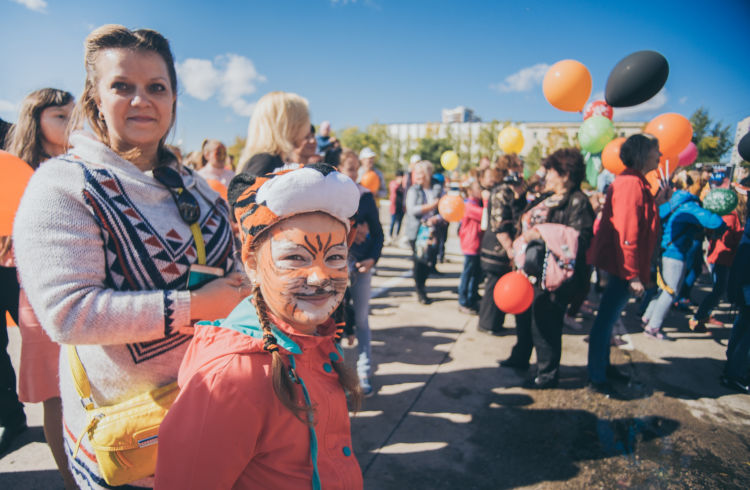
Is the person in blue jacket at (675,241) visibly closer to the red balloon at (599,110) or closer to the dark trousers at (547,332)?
the red balloon at (599,110)

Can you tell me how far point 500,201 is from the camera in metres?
4.21

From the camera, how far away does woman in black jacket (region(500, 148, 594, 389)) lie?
3354 mm

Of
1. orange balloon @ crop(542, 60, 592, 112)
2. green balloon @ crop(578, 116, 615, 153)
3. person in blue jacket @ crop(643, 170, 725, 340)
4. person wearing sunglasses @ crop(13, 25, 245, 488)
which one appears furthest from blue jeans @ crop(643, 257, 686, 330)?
person wearing sunglasses @ crop(13, 25, 245, 488)

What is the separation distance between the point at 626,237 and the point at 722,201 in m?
2.42

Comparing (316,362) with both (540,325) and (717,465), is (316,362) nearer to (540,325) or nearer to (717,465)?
(540,325)

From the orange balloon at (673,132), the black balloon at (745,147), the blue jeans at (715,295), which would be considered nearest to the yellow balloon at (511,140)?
the orange balloon at (673,132)

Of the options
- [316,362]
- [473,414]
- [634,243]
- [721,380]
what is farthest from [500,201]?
[316,362]

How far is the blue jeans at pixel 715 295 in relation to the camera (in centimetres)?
467

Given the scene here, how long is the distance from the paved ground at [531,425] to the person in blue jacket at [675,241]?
419 millimetres

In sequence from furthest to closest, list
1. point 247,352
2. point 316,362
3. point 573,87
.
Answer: point 573,87 → point 316,362 → point 247,352

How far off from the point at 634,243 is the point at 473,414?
1908 mm

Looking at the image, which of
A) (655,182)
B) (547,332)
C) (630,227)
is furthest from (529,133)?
(547,332)

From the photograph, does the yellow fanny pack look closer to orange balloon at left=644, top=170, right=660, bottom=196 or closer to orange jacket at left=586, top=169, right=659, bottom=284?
orange jacket at left=586, top=169, right=659, bottom=284

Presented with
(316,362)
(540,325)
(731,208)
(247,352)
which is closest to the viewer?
(247,352)
